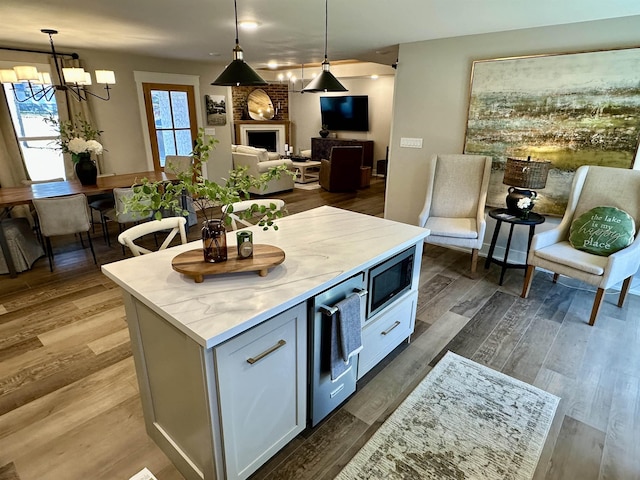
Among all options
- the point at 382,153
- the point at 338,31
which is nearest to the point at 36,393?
the point at 338,31

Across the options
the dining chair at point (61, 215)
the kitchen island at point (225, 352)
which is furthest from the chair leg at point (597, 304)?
the dining chair at point (61, 215)

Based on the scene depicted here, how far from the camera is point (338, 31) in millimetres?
3730

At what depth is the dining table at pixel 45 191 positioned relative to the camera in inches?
135

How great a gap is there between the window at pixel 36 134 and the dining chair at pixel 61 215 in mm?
1732

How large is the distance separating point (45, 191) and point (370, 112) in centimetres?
745

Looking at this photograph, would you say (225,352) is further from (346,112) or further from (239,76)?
(346,112)

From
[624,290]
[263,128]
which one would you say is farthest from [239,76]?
[263,128]

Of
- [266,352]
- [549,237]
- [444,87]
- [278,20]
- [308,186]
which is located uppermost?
[278,20]

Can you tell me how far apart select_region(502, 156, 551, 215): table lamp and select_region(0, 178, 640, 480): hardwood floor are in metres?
0.82

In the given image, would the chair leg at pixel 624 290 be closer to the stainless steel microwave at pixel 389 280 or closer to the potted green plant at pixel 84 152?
the stainless steel microwave at pixel 389 280

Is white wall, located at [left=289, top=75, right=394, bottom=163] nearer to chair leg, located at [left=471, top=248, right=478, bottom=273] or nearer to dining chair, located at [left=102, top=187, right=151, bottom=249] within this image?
chair leg, located at [left=471, top=248, right=478, bottom=273]

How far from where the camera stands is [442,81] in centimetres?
407

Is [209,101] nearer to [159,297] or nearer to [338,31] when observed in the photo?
[338,31]

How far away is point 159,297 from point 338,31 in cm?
344
